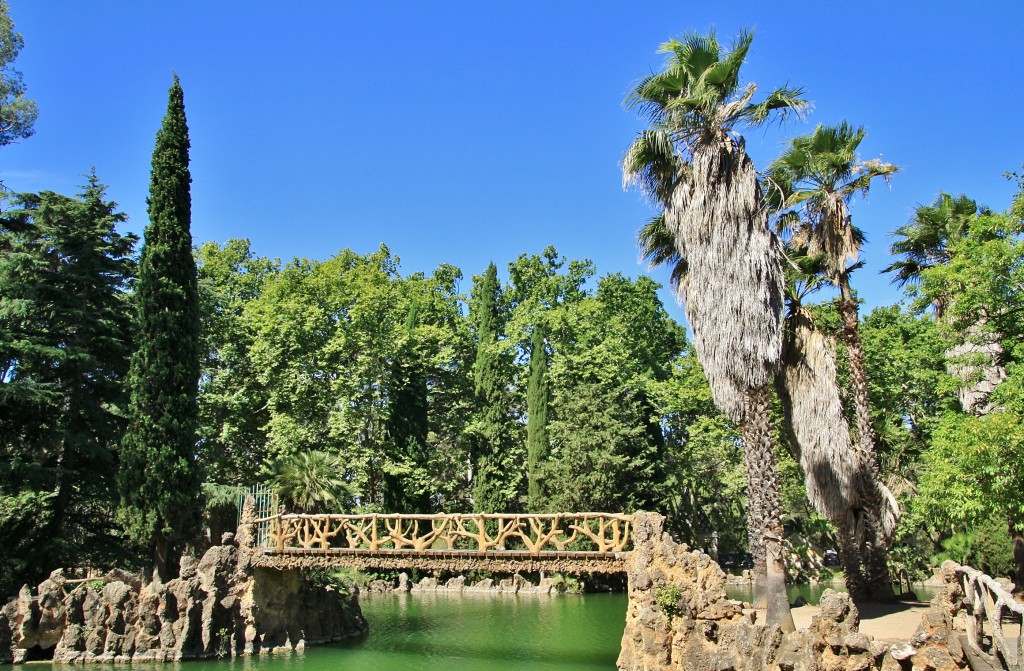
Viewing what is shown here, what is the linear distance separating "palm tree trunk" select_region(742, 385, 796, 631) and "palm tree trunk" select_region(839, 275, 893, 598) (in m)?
5.03

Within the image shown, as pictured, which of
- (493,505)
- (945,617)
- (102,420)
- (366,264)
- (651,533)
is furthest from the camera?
(366,264)

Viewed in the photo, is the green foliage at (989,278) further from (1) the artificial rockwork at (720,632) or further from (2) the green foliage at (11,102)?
(2) the green foliage at (11,102)

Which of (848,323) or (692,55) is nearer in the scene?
(692,55)

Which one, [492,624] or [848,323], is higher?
[848,323]

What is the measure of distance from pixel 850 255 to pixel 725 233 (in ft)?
16.4

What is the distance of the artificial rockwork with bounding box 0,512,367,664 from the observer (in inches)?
692

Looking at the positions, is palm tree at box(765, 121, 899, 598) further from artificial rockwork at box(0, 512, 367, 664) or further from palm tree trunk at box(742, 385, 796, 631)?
artificial rockwork at box(0, 512, 367, 664)

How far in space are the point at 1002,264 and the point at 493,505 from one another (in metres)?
23.2

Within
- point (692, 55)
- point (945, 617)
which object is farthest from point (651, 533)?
point (692, 55)

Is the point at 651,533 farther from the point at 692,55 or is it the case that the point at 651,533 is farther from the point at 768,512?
the point at 692,55

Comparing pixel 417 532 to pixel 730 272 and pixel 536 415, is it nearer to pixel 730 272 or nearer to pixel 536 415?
pixel 730 272

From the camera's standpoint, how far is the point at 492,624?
77.5 feet

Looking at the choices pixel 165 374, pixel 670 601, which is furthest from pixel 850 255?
pixel 165 374

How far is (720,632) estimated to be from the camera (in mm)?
13039
